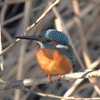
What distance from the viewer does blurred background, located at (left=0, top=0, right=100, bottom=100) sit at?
7.54ft

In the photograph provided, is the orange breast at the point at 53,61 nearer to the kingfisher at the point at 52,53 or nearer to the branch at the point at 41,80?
the kingfisher at the point at 52,53

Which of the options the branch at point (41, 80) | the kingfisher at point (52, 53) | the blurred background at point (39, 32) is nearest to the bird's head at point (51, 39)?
the kingfisher at point (52, 53)

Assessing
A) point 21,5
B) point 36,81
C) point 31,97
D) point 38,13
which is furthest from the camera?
point 21,5

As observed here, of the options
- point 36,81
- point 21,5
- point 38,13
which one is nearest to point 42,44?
point 36,81

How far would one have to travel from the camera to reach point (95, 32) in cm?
292

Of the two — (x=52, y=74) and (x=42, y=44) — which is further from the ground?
(x=42, y=44)

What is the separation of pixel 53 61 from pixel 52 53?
0.13 ft

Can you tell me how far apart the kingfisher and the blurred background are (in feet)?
1.43

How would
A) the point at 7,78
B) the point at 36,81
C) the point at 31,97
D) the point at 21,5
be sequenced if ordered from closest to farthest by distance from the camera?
the point at 36,81
the point at 7,78
the point at 31,97
the point at 21,5

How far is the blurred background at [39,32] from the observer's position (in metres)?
2.30

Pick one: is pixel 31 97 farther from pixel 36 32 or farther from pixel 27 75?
pixel 36 32

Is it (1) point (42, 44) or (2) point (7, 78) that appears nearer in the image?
(1) point (42, 44)

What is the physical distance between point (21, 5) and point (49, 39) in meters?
1.51

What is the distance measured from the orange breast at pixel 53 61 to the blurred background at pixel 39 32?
447 mm
